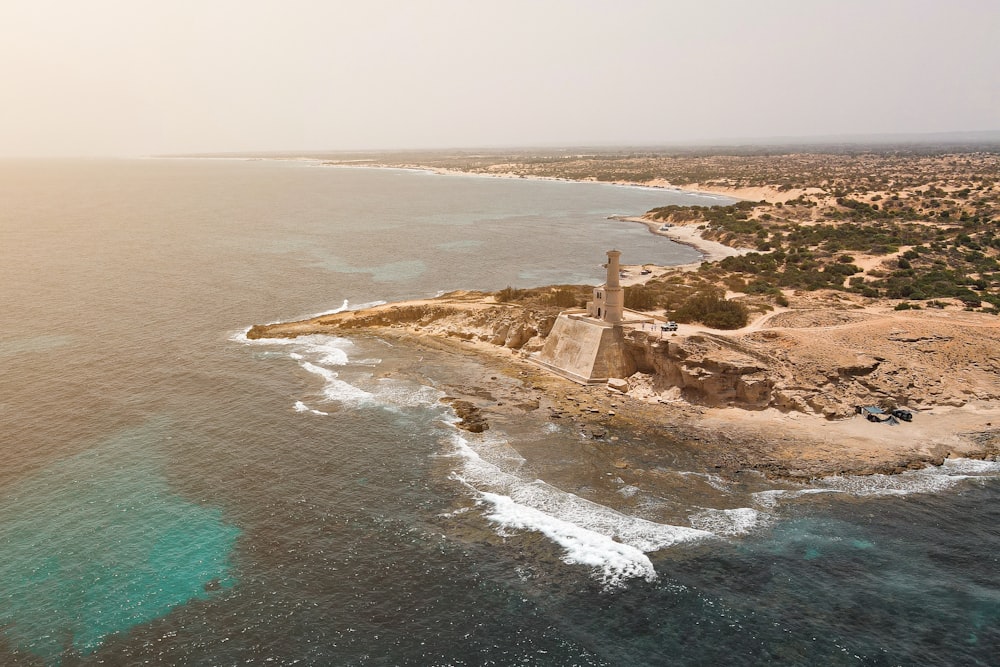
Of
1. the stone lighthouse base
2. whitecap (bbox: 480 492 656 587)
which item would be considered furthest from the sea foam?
the stone lighthouse base

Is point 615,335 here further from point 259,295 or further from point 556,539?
point 259,295

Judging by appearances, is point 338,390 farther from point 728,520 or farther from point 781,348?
point 781,348

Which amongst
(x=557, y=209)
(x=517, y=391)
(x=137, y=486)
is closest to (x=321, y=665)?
(x=137, y=486)

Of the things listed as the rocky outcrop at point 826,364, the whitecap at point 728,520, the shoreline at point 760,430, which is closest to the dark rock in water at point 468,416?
the shoreline at point 760,430

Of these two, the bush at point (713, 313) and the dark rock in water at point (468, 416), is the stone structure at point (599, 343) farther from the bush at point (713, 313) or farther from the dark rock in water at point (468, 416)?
the dark rock in water at point (468, 416)

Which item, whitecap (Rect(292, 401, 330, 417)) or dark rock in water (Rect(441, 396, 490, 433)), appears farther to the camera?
whitecap (Rect(292, 401, 330, 417))

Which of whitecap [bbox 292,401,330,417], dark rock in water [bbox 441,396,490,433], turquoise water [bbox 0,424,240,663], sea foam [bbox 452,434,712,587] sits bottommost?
sea foam [bbox 452,434,712,587]

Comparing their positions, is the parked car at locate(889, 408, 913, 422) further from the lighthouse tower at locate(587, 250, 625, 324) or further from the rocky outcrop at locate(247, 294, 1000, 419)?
the lighthouse tower at locate(587, 250, 625, 324)
